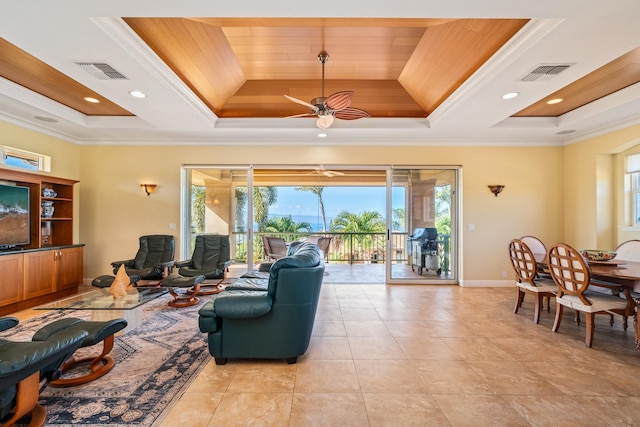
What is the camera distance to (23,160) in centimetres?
469

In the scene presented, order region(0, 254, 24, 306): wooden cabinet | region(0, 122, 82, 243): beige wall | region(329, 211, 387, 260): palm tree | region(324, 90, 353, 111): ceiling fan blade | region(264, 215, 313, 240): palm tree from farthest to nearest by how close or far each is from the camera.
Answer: region(329, 211, 387, 260): palm tree → region(264, 215, 313, 240): palm tree → region(0, 122, 82, 243): beige wall → region(0, 254, 24, 306): wooden cabinet → region(324, 90, 353, 111): ceiling fan blade

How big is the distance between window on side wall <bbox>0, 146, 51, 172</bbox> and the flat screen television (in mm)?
493

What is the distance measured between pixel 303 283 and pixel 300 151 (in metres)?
3.72

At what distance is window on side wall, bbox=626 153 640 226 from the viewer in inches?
185

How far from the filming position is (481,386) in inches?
91.1

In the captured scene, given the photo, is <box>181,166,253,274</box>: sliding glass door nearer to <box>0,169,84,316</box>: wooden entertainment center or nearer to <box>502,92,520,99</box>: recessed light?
<box>0,169,84,316</box>: wooden entertainment center

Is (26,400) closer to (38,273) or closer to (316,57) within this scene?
(38,273)

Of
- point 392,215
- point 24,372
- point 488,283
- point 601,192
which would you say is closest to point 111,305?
point 24,372

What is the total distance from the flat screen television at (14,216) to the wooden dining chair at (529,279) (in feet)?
23.6

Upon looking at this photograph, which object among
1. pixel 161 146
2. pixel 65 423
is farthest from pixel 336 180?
pixel 65 423

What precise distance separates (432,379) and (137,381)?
243 centimetres

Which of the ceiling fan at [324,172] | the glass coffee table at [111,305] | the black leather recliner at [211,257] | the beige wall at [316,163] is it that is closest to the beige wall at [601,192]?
the beige wall at [316,163]

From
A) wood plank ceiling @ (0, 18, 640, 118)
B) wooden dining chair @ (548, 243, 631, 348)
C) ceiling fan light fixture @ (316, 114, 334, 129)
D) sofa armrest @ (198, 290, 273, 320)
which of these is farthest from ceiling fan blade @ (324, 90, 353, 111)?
wooden dining chair @ (548, 243, 631, 348)

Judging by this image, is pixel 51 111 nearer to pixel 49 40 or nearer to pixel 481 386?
pixel 49 40
